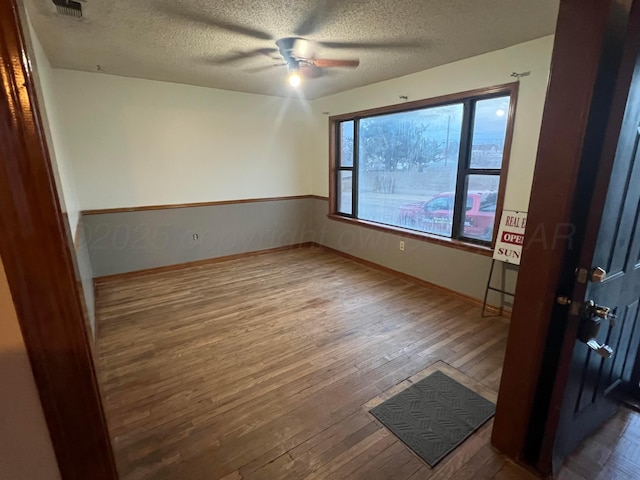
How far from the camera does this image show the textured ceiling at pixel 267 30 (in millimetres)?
2029

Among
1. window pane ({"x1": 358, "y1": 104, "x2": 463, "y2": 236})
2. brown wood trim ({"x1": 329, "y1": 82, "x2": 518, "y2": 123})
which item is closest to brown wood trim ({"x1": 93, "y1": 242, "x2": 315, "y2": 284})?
window pane ({"x1": 358, "y1": 104, "x2": 463, "y2": 236})

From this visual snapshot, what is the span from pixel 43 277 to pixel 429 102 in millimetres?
3703

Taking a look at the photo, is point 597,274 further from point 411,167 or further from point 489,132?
point 411,167

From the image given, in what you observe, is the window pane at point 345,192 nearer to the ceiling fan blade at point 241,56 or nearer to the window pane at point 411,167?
the window pane at point 411,167

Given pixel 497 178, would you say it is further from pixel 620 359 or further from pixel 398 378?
pixel 398 378

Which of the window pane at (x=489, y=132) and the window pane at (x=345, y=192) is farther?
the window pane at (x=345, y=192)

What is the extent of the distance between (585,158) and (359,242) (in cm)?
346

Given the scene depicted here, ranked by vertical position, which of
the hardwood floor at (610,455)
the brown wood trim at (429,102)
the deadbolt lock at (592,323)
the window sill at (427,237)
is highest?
the brown wood trim at (429,102)

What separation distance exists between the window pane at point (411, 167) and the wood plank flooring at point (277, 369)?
94 cm

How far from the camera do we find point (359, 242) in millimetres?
4703

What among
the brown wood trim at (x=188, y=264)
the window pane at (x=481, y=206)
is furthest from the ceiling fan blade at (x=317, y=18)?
the brown wood trim at (x=188, y=264)

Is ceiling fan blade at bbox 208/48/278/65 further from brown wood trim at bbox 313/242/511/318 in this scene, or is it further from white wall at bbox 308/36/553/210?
brown wood trim at bbox 313/242/511/318

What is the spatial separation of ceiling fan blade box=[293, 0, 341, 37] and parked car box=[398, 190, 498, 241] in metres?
2.19

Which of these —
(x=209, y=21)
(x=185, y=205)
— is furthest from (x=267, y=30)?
(x=185, y=205)
